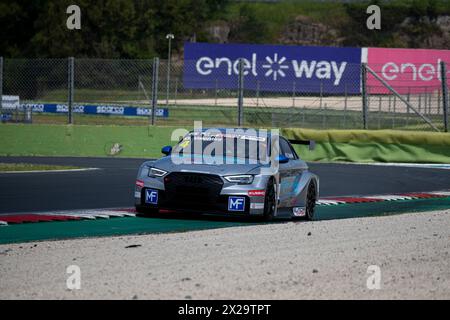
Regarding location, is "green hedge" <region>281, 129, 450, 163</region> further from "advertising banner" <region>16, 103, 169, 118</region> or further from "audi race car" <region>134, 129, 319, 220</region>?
"audi race car" <region>134, 129, 319, 220</region>

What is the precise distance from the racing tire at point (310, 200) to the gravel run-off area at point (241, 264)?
2034 millimetres

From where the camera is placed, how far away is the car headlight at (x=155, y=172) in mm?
14109

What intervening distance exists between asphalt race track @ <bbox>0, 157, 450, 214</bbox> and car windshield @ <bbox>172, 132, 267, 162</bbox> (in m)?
1.62

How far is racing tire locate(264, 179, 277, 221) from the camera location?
14219mm

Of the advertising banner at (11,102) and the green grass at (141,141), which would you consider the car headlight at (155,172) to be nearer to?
the green grass at (141,141)

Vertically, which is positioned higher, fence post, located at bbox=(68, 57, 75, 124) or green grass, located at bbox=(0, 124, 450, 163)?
fence post, located at bbox=(68, 57, 75, 124)

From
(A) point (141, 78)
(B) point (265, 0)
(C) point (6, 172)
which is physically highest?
(B) point (265, 0)

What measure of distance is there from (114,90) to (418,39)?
105 feet

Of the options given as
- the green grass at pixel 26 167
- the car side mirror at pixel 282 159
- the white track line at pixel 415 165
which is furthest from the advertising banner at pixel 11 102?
the car side mirror at pixel 282 159

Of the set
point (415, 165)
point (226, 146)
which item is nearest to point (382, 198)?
point (226, 146)

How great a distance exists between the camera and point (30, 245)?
37.3 feet

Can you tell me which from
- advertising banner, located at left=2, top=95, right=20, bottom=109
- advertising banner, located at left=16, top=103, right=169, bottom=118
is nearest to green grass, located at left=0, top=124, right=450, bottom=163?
advertising banner, located at left=16, top=103, right=169, bottom=118
